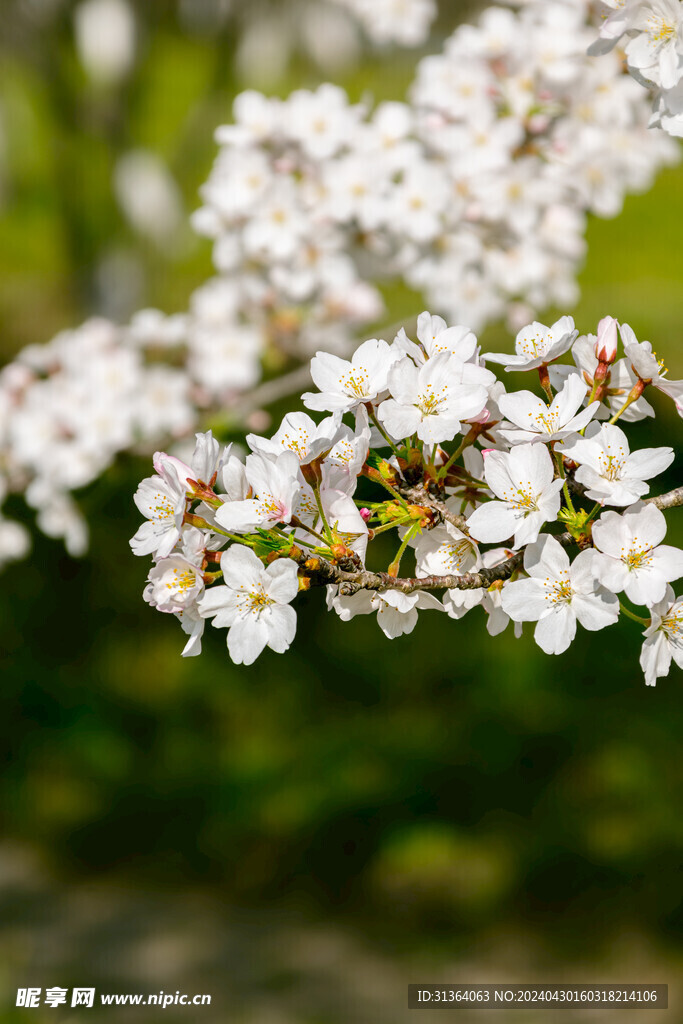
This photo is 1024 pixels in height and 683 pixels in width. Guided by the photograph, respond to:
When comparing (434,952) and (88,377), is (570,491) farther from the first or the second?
(434,952)

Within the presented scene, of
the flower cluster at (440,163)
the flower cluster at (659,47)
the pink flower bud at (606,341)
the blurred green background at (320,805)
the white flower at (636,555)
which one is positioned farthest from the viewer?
the blurred green background at (320,805)

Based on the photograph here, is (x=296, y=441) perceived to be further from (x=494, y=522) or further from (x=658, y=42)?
(x=658, y=42)

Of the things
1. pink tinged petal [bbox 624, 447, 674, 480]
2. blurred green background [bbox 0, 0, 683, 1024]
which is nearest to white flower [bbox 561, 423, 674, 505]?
pink tinged petal [bbox 624, 447, 674, 480]

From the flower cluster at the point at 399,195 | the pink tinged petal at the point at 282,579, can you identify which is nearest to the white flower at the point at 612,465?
the pink tinged petal at the point at 282,579

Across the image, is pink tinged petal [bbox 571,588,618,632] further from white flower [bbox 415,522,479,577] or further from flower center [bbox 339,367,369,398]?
flower center [bbox 339,367,369,398]

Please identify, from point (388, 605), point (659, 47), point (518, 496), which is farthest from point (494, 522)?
point (659, 47)

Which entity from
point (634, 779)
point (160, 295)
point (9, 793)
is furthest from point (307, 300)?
point (160, 295)

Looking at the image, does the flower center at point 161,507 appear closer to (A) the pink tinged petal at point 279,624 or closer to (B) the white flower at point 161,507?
(B) the white flower at point 161,507
